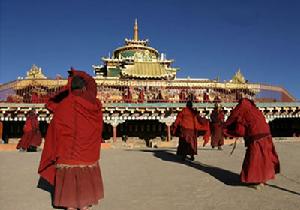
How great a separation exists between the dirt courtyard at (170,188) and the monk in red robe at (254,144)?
10.3 inches

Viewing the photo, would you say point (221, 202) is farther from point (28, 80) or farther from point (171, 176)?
point (28, 80)

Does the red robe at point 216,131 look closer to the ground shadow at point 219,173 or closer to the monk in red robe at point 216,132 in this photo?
the monk in red robe at point 216,132

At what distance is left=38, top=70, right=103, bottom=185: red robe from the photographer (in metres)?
4.74

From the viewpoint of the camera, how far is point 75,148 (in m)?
4.74

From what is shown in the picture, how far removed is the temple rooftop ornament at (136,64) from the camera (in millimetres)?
29375

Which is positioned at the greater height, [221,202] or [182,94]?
[182,94]

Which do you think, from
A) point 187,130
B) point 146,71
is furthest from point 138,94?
point 187,130

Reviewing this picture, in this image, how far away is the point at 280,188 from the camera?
248 inches

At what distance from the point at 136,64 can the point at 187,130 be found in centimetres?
2037

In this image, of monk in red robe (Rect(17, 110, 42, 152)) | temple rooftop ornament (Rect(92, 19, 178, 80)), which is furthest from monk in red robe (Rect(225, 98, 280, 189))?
temple rooftop ornament (Rect(92, 19, 178, 80))

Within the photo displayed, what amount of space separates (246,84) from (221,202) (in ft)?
64.9

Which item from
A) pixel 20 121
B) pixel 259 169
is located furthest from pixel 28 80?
pixel 259 169

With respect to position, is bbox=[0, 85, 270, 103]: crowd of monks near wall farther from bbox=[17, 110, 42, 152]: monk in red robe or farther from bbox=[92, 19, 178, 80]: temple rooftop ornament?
bbox=[17, 110, 42, 152]: monk in red robe

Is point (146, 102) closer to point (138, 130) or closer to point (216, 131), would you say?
point (138, 130)
